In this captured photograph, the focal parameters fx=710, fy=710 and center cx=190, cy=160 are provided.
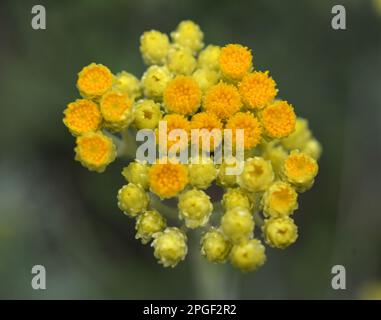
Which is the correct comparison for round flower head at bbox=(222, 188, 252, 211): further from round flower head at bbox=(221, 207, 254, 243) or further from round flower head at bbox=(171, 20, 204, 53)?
round flower head at bbox=(171, 20, 204, 53)

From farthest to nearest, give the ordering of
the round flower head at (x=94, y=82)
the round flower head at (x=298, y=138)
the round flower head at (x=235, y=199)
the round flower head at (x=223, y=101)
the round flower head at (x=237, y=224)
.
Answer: the round flower head at (x=298, y=138)
the round flower head at (x=94, y=82)
the round flower head at (x=223, y=101)
the round flower head at (x=235, y=199)
the round flower head at (x=237, y=224)

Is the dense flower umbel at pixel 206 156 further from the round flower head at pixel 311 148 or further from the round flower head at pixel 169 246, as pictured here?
the round flower head at pixel 311 148

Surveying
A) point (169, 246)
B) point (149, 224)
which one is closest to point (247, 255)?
point (169, 246)

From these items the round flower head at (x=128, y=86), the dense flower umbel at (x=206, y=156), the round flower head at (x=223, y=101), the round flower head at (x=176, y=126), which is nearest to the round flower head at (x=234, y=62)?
the dense flower umbel at (x=206, y=156)

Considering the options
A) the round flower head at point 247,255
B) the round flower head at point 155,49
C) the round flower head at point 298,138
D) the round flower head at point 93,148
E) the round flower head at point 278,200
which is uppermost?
the round flower head at point 155,49

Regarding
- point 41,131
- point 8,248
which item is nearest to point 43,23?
point 41,131

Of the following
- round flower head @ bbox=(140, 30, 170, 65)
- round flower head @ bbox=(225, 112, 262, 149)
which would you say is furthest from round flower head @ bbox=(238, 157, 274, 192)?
round flower head @ bbox=(140, 30, 170, 65)
